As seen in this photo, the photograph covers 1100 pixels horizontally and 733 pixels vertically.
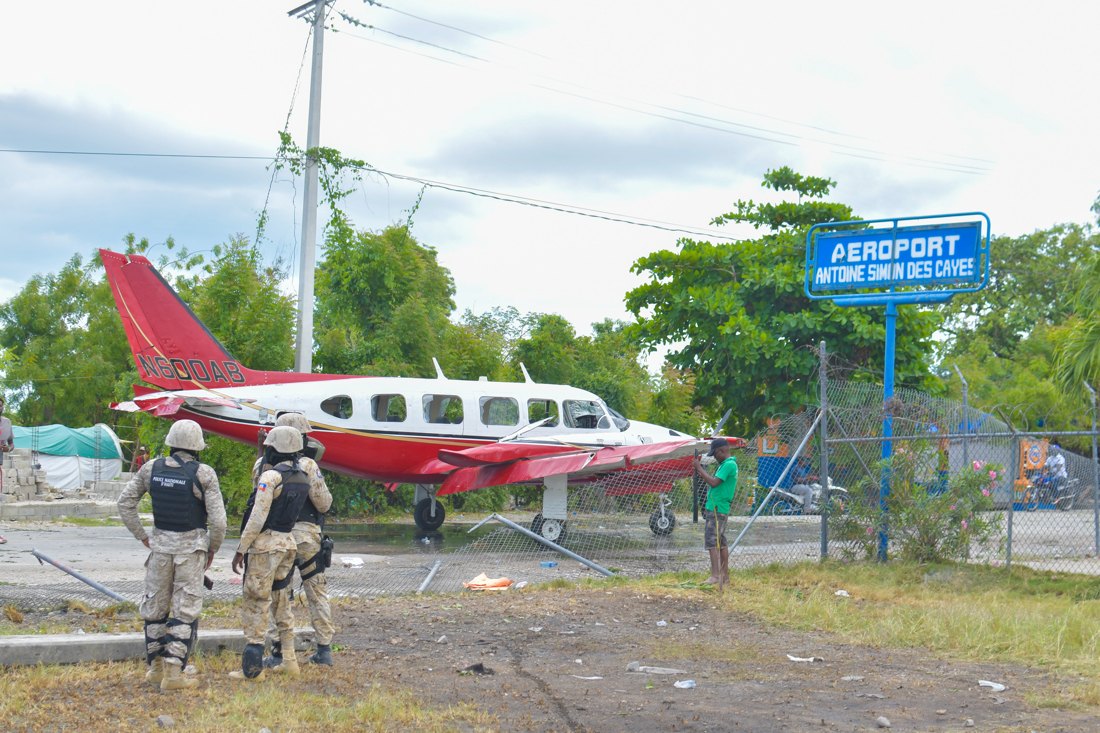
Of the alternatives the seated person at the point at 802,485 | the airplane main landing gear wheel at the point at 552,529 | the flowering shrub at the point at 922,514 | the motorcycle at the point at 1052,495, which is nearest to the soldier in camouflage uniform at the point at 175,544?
the flowering shrub at the point at 922,514

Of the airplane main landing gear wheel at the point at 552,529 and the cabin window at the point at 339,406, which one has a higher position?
the cabin window at the point at 339,406

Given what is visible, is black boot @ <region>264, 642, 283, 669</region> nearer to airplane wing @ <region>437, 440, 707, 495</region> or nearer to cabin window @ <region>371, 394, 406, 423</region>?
airplane wing @ <region>437, 440, 707, 495</region>

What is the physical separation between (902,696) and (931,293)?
7878 millimetres

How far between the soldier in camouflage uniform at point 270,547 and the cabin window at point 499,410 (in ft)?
32.2

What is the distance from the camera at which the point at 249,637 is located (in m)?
6.17

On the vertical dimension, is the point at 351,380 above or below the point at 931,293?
below

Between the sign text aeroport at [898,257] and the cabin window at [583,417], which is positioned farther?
the cabin window at [583,417]

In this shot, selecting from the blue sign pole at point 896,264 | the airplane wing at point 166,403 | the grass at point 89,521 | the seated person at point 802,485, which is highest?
the blue sign pole at point 896,264

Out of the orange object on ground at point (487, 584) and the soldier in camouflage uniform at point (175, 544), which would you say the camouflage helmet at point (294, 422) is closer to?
the soldier in camouflage uniform at point (175, 544)

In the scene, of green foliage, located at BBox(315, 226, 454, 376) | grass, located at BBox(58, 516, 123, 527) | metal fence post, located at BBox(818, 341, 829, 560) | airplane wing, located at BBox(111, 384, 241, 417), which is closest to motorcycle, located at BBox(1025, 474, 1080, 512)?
metal fence post, located at BBox(818, 341, 829, 560)

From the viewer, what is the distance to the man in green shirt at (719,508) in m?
10.2

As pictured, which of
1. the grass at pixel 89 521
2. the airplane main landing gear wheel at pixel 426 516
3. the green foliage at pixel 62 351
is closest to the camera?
the airplane main landing gear wheel at pixel 426 516

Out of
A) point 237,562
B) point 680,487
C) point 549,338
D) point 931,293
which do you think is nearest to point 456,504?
point 549,338

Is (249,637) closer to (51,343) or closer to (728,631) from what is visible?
(728,631)
